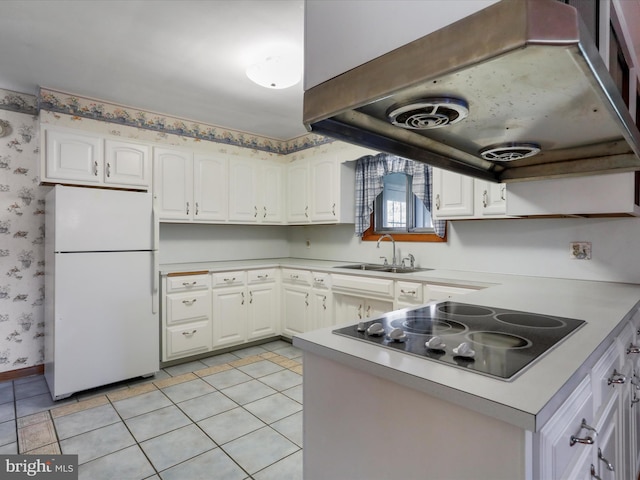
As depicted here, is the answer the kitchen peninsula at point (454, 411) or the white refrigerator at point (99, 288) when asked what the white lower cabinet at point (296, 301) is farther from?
the kitchen peninsula at point (454, 411)

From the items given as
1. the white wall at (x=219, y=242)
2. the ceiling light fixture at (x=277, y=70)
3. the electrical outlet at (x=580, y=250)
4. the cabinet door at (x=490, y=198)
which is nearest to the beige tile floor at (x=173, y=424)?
the white wall at (x=219, y=242)

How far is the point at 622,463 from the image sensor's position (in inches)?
54.6

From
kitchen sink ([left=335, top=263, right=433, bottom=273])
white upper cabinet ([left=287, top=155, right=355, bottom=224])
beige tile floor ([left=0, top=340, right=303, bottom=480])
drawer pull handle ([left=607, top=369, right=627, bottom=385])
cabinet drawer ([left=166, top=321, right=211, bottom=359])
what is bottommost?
beige tile floor ([left=0, top=340, right=303, bottom=480])

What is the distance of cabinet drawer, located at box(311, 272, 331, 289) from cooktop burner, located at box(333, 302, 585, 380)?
1.95m

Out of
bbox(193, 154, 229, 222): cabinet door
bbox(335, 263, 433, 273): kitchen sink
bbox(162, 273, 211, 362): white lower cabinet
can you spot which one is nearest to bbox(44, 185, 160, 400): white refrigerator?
bbox(162, 273, 211, 362): white lower cabinet

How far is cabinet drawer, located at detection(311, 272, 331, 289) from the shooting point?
11.3 feet

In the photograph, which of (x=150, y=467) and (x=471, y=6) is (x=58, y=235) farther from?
(x=471, y=6)

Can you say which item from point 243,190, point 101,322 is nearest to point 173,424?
point 101,322

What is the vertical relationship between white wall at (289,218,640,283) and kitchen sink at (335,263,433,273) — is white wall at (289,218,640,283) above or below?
above

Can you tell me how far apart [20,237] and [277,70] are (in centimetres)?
264

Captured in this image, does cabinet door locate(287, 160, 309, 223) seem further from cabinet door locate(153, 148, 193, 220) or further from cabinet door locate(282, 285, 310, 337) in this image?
cabinet door locate(153, 148, 193, 220)

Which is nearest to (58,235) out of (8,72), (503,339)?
(8,72)

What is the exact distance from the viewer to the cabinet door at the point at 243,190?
3953mm

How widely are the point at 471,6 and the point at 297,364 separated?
3183 millimetres
